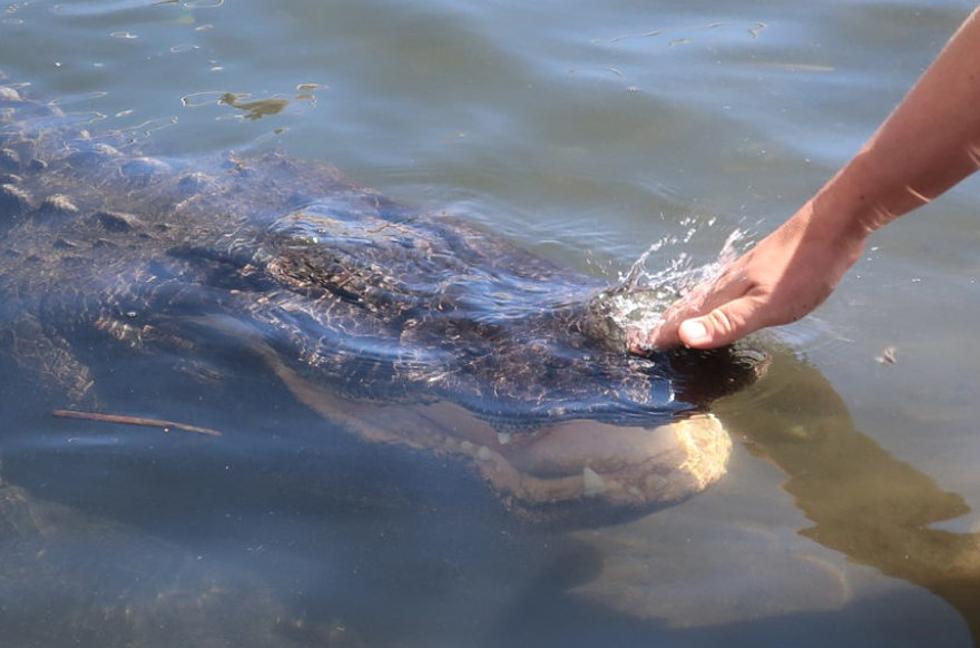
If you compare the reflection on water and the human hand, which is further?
the reflection on water

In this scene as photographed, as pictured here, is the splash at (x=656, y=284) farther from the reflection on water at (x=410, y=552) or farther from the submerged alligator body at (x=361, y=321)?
the reflection on water at (x=410, y=552)

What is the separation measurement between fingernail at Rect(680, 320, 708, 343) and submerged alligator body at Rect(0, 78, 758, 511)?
287 mm

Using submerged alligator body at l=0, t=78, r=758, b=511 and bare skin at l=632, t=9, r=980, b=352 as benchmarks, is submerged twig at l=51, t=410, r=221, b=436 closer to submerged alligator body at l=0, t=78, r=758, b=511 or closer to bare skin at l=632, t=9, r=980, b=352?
submerged alligator body at l=0, t=78, r=758, b=511

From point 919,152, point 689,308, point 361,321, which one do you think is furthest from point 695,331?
point 361,321

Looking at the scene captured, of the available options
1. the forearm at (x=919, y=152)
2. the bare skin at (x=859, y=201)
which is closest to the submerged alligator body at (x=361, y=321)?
the bare skin at (x=859, y=201)

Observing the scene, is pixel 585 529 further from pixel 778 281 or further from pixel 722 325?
pixel 778 281

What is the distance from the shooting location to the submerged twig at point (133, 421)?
3.96m

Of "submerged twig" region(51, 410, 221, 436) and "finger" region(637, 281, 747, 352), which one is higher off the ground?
"finger" region(637, 281, 747, 352)

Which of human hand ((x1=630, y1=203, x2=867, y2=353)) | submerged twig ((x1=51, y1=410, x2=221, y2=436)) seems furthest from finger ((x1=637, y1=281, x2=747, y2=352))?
submerged twig ((x1=51, y1=410, x2=221, y2=436))

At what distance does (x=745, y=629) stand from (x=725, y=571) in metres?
0.25

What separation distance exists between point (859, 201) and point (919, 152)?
0.73 ft

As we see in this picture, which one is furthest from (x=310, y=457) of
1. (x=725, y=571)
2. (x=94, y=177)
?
(x=94, y=177)

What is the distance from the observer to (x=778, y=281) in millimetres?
3094

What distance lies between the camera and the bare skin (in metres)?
2.58
